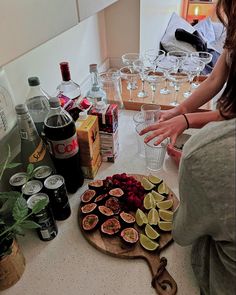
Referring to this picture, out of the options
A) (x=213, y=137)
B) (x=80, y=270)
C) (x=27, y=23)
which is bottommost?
(x=80, y=270)

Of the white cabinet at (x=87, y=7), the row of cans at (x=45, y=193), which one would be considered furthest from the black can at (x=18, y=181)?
the white cabinet at (x=87, y=7)

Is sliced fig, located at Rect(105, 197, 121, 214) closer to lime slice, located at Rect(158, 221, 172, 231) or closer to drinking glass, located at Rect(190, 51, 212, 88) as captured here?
lime slice, located at Rect(158, 221, 172, 231)

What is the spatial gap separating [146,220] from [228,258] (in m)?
0.26

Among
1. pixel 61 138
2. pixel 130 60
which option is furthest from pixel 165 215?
pixel 130 60

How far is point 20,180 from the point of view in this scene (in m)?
0.72

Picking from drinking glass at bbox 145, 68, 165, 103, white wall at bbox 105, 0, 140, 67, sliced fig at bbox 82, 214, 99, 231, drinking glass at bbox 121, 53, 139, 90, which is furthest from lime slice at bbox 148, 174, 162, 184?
white wall at bbox 105, 0, 140, 67

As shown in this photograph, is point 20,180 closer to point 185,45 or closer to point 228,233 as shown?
point 228,233

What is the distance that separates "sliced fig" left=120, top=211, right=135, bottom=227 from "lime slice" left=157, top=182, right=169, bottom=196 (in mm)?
124

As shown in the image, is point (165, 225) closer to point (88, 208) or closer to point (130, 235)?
point (130, 235)

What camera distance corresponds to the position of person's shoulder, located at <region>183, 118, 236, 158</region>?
39cm

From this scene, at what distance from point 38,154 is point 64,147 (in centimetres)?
8

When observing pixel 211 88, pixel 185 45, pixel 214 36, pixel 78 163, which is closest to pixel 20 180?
pixel 78 163

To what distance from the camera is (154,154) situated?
0.93 meters

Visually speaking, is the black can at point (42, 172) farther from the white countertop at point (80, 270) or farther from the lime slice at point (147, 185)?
the lime slice at point (147, 185)
